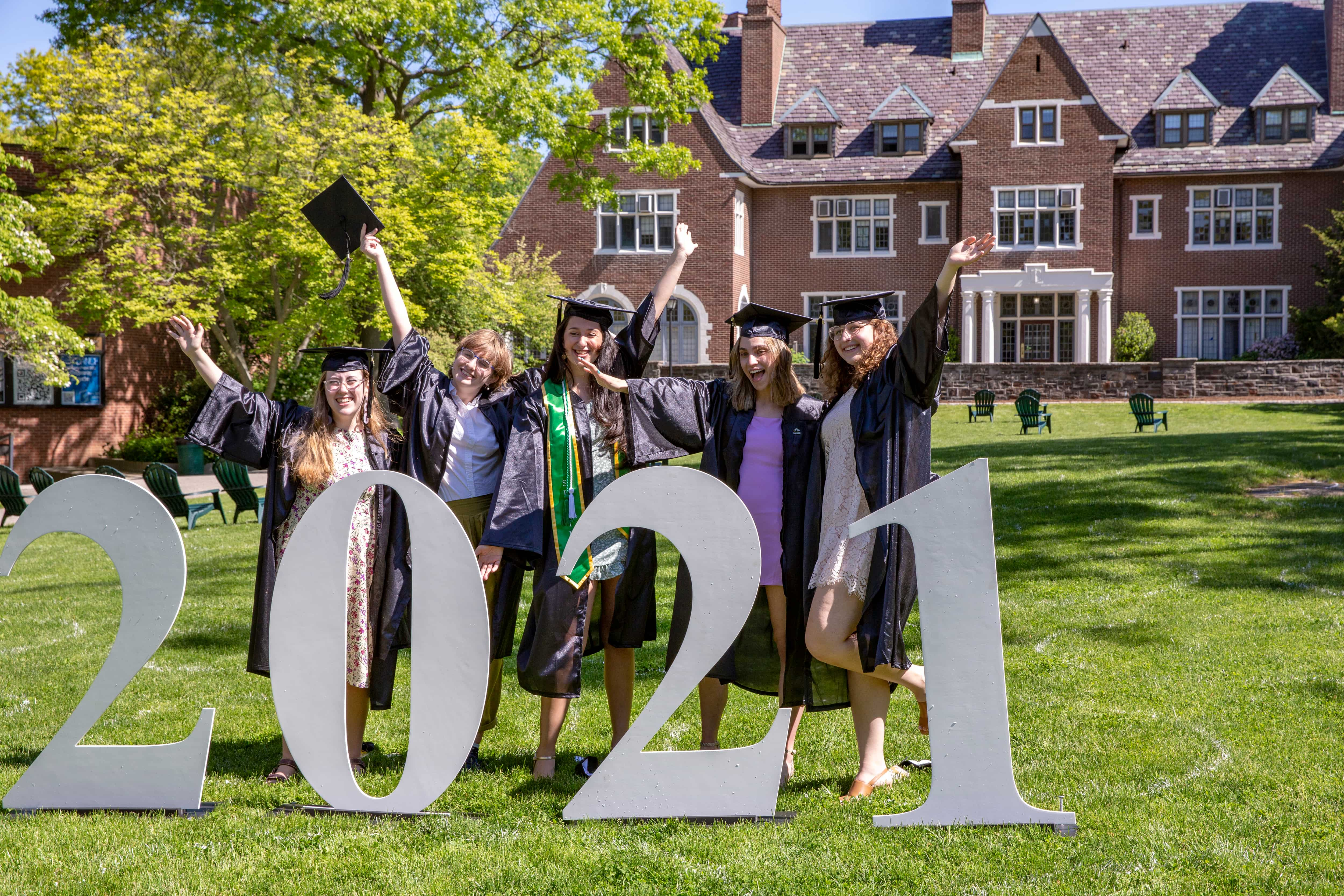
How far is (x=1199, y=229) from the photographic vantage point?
30.4 m

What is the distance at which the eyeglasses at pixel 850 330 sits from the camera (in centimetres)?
410

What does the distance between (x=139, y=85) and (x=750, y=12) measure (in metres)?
18.7

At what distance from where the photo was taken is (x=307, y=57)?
19406 millimetres

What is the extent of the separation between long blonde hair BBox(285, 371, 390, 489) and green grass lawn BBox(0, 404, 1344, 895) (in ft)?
4.05

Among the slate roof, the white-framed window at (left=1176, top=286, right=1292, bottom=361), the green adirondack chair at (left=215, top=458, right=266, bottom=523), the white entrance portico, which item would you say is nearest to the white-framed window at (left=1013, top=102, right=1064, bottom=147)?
the slate roof

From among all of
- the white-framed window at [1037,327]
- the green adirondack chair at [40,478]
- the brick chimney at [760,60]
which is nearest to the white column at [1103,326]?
the white-framed window at [1037,327]

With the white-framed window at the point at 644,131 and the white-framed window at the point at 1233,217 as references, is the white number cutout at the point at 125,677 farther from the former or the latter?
the white-framed window at the point at 1233,217

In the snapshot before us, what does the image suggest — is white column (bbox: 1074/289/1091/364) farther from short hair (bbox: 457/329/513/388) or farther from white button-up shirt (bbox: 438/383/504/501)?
white button-up shirt (bbox: 438/383/504/501)

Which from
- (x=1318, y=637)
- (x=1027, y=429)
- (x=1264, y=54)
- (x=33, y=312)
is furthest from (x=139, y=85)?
(x=1264, y=54)

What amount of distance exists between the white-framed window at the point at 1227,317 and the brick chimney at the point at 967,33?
935 cm

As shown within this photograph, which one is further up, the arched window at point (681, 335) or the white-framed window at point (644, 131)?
the white-framed window at point (644, 131)

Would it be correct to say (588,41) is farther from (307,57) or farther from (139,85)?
(139,85)

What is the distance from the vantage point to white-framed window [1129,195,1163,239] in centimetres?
3055

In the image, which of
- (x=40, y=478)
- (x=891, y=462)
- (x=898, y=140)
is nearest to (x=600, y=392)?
(x=891, y=462)
